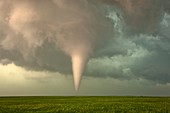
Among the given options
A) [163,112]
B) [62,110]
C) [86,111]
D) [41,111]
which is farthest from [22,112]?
[163,112]

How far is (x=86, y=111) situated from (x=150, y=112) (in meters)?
9.49

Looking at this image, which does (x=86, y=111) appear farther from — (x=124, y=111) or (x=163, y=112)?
(x=163, y=112)

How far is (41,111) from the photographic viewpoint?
154 ft

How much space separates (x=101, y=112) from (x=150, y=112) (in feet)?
23.9

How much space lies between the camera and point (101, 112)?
149ft

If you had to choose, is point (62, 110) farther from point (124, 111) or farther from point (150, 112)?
point (150, 112)

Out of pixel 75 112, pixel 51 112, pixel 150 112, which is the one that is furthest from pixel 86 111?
pixel 150 112

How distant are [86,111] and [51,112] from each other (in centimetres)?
524

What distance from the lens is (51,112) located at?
45719 mm

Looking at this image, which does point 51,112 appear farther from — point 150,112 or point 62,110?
point 150,112

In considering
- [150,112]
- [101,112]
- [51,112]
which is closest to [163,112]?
[150,112]

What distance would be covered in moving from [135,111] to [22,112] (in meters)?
17.0

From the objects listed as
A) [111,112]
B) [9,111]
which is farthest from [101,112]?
[9,111]

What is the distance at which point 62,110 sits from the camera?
47.4 metres
